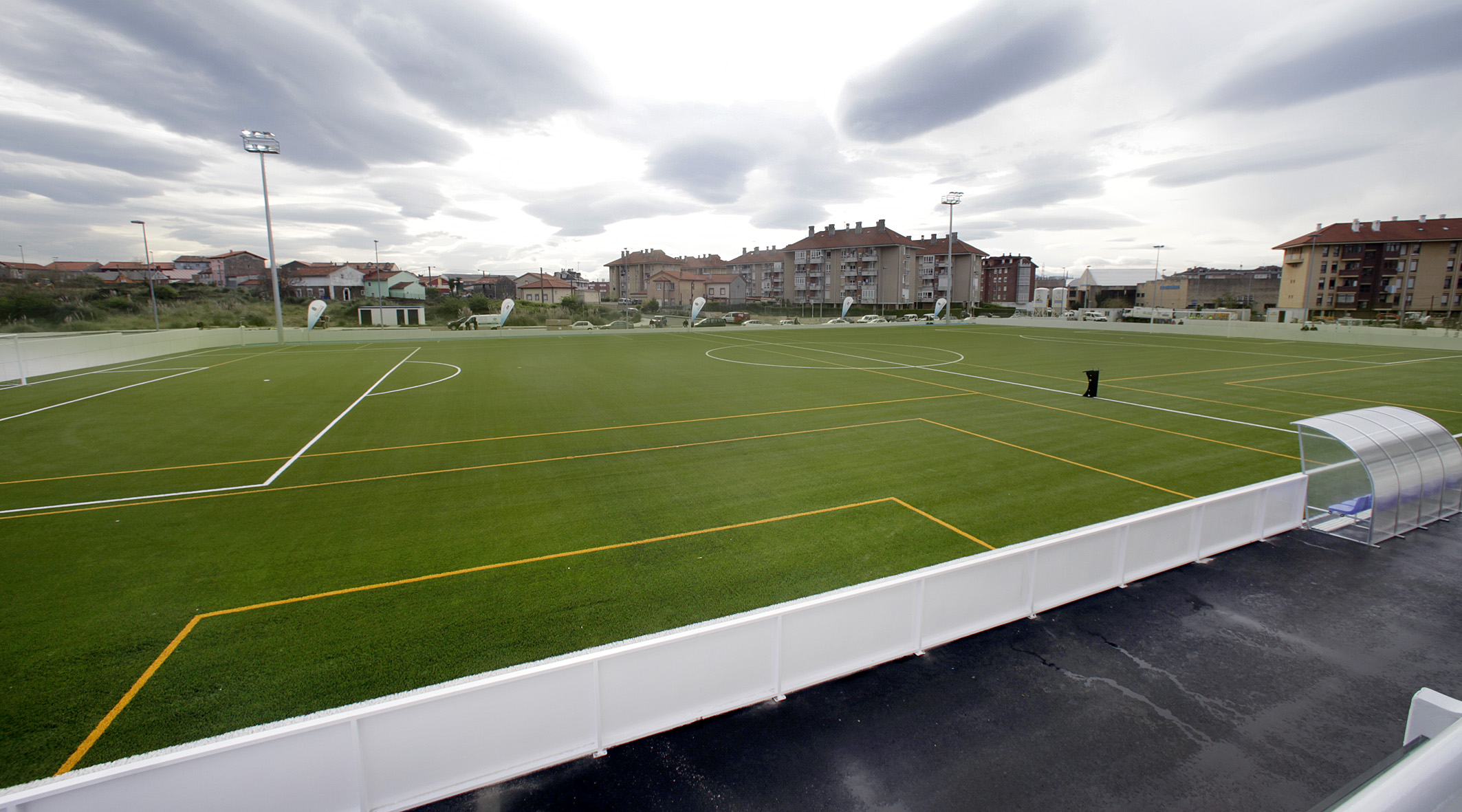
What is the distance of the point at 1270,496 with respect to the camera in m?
9.19

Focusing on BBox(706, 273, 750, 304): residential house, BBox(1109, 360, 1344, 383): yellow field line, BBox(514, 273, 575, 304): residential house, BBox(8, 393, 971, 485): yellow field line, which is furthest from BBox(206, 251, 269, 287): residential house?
BBox(1109, 360, 1344, 383): yellow field line

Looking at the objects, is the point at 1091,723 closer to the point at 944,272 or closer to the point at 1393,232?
the point at 944,272

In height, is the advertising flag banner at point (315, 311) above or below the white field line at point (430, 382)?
above

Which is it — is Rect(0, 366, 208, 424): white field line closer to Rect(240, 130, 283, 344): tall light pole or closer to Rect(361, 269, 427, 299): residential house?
Rect(240, 130, 283, 344): tall light pole

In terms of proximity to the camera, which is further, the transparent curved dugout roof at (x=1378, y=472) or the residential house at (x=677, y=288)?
the residential house at (x=677, y=288)

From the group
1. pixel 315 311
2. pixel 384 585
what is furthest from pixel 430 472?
pixel 315 311

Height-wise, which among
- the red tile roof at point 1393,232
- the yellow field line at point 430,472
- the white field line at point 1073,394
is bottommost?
the yellow field line at point 430,472

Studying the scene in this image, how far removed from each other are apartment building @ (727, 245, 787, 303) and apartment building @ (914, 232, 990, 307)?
2352cm

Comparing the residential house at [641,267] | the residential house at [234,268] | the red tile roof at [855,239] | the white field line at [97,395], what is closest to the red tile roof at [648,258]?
the residential house at [641,267]

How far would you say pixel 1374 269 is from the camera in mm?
82250

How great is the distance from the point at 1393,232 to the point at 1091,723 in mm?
114558

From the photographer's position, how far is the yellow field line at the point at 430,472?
35.3ft

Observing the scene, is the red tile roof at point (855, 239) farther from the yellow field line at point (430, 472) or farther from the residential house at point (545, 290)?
the yellow field line at point (430, 472)

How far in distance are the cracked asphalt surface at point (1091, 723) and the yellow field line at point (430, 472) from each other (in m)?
9.12
